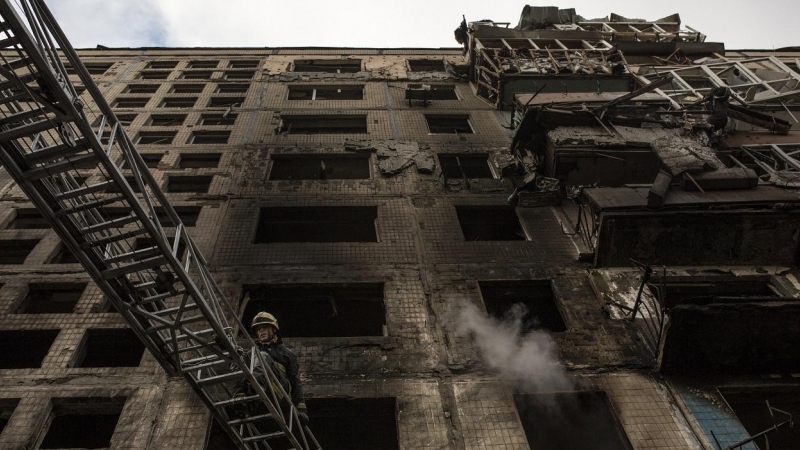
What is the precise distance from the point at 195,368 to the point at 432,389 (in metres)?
4.02

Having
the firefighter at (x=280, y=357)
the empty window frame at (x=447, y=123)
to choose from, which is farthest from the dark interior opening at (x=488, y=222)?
the firefighter at (x=280, y=357)

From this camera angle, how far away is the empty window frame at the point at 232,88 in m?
19.9

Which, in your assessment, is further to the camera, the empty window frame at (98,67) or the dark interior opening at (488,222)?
the empty window frame at (98,67)

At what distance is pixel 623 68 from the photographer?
18.4 metres

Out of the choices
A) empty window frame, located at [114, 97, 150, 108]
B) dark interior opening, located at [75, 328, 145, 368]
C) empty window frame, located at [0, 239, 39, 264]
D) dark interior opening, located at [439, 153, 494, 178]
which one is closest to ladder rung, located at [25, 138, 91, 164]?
dark interior opening, located at [75, 328, 145, 368]

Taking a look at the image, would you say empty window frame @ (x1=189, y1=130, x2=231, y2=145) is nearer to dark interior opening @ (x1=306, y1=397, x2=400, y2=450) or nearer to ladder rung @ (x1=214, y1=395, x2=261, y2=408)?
dark interior opening @ (x1=306, y1=397, x2=400, y2=450)

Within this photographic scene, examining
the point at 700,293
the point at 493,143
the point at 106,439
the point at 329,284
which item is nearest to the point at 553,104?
the point at 493,143

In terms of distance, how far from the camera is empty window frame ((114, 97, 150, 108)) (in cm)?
1930

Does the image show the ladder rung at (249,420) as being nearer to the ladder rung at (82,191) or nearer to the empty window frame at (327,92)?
the ladder rung at (82,191)

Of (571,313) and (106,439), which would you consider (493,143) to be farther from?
(106,439)

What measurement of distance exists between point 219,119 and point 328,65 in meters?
7.49

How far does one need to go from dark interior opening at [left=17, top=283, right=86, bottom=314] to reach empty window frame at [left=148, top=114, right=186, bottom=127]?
921cm

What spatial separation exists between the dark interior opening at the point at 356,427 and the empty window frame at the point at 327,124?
11.6 metres

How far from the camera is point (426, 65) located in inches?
912
